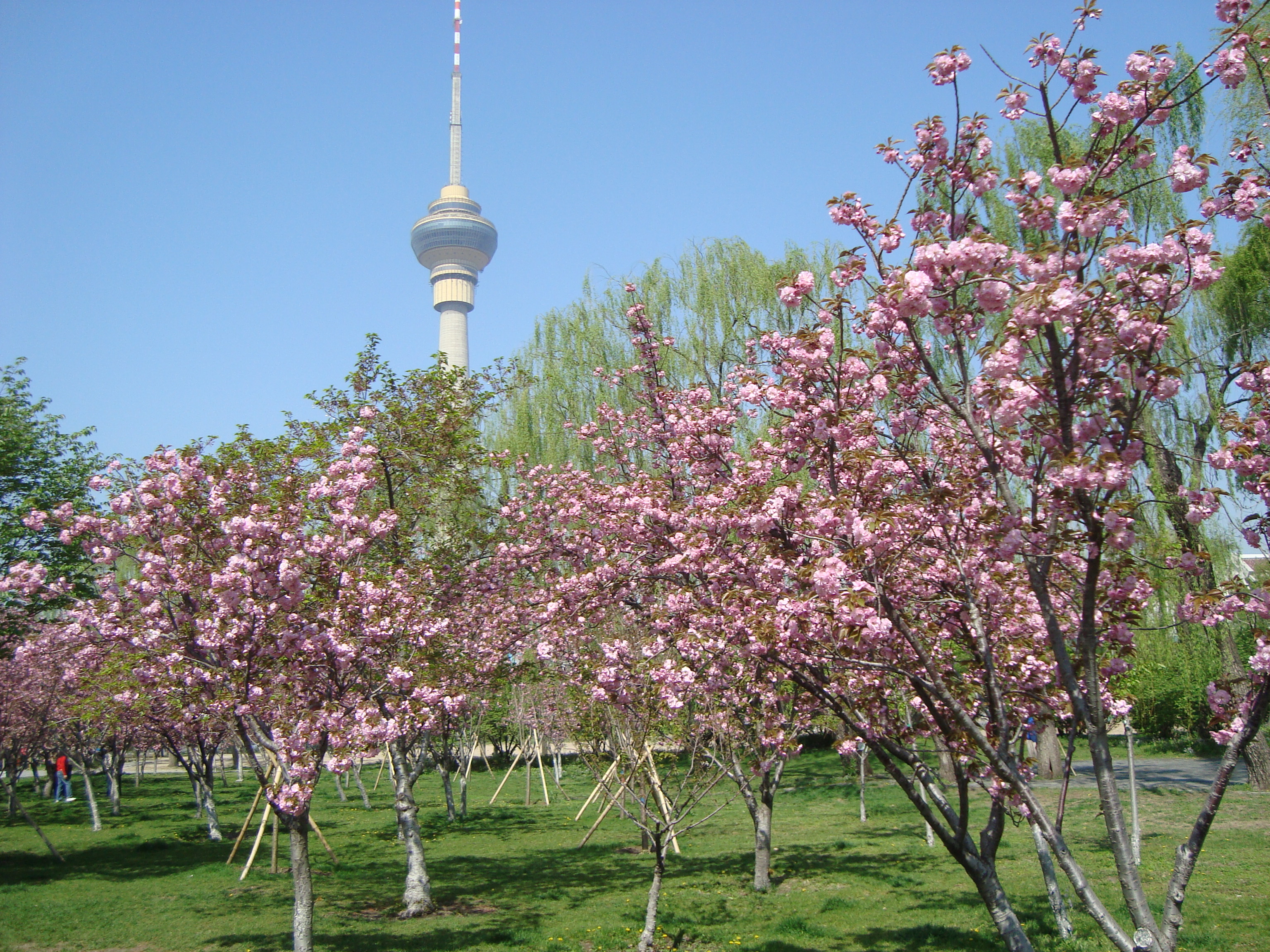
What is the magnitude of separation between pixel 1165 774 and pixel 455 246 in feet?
399

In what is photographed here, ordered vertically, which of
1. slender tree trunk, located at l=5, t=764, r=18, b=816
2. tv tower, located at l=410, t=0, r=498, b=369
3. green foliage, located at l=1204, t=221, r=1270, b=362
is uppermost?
tv tower, located at l=410, t=0, r=498, b=369

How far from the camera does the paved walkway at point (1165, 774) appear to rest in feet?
61.1

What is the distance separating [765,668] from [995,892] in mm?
2113

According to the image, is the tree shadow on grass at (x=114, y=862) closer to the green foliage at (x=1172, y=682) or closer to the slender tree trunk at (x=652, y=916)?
the slender tree trunk at (x=652, y=916)

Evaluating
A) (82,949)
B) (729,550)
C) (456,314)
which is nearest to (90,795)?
(82,949)

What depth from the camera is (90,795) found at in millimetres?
20938

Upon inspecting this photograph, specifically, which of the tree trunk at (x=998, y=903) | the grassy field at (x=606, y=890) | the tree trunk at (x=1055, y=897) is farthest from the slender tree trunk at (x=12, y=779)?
the tree trunk at (x=998, y=903)

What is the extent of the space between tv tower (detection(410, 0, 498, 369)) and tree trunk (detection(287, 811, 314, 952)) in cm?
12005

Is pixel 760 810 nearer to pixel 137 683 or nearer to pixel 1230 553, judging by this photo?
pixel 137 683

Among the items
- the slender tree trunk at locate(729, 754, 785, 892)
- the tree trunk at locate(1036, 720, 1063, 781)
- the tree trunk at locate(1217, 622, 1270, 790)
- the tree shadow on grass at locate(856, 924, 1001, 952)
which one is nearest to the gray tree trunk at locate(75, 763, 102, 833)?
the slender tree trunk at locate(729, 754, 785, 892)

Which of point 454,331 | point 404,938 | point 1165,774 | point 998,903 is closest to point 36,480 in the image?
point 404,938

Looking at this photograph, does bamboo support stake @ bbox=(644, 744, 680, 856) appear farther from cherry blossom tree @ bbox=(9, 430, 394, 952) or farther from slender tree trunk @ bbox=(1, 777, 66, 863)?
slender tree trunk @ bbox=(1, 777, 66, 863)

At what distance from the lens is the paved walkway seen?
18.6 metres

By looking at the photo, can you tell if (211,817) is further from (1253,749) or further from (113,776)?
(1253,749)
